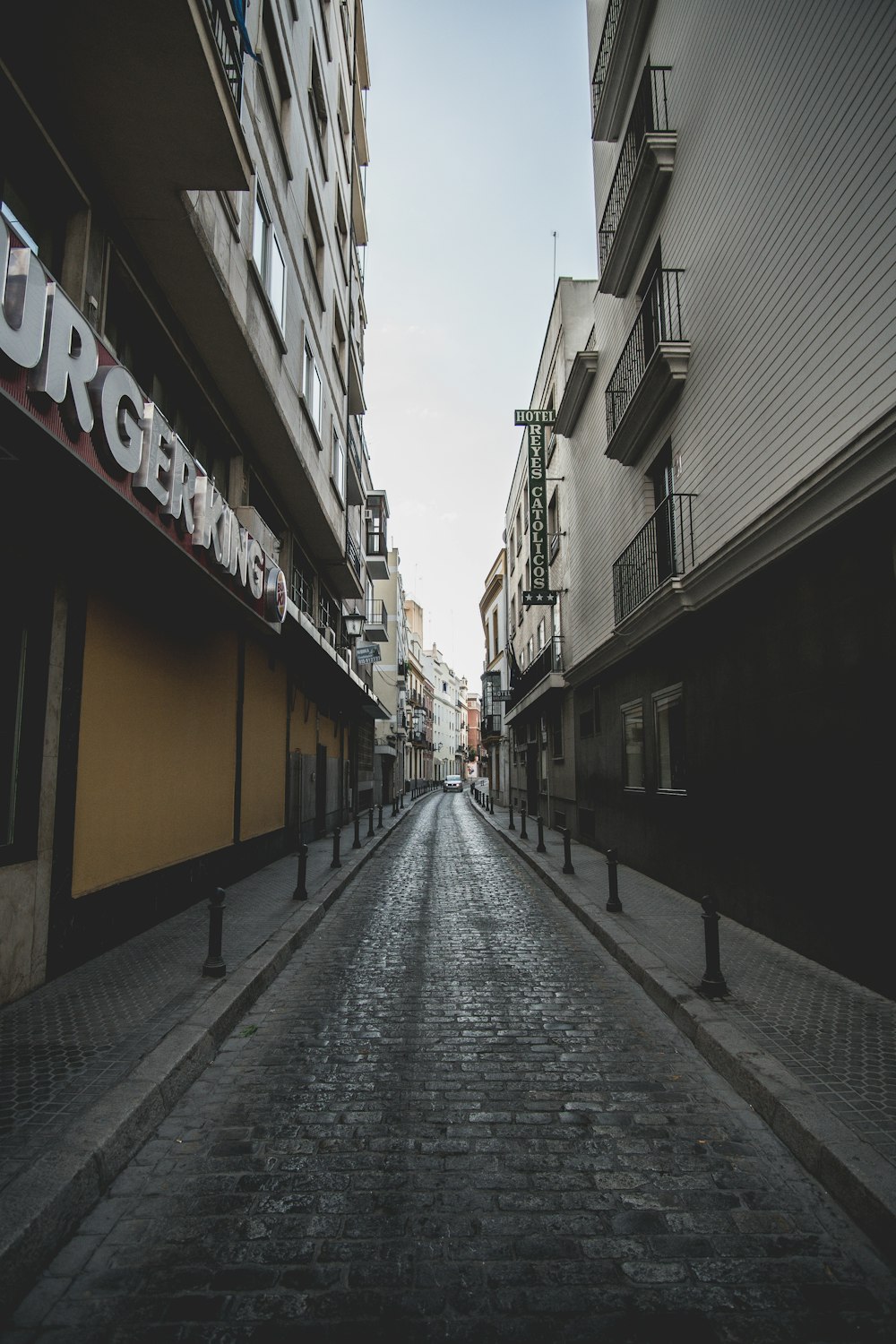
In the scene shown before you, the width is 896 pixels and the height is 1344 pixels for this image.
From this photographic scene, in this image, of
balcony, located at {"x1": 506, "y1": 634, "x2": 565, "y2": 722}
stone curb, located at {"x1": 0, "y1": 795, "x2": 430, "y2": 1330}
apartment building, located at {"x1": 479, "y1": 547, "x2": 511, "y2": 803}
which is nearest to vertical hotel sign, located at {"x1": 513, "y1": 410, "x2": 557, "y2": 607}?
balcony, located at {"x1": 506, "y1": 634, "x2": 565, "y2": 722}

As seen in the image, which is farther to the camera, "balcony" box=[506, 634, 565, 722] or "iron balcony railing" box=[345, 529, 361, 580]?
"iron balcony railing" box=[345, 529, 361, 580]

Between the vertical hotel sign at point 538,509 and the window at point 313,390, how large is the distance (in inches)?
272

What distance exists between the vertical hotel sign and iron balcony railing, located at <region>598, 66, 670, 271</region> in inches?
260

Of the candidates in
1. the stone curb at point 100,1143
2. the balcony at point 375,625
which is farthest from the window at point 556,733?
the stone curb at point 100,1143

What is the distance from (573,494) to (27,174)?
14575mm

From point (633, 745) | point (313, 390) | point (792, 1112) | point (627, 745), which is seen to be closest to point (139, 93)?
point (792, 1112)

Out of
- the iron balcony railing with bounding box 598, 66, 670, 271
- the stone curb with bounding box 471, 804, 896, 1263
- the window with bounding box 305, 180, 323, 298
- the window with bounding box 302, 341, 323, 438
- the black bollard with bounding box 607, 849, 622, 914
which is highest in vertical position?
the window with bounding box 305, 180, 323, 298

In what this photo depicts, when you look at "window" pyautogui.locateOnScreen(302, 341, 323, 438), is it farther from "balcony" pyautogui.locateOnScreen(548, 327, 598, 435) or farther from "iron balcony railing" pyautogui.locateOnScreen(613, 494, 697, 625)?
A: "iron balcony railing" pyautogui.locateOnScreen(613, 494, 697, 625)

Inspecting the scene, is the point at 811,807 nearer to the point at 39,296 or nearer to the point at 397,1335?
the point at 397,1335

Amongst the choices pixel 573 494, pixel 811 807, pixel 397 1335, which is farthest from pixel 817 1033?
pixel 573 494

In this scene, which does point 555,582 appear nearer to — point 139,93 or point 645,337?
point 645,337

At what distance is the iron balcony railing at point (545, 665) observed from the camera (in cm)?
2050

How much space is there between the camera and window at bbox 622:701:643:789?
12.7 meters

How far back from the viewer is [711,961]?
18.8 feet
